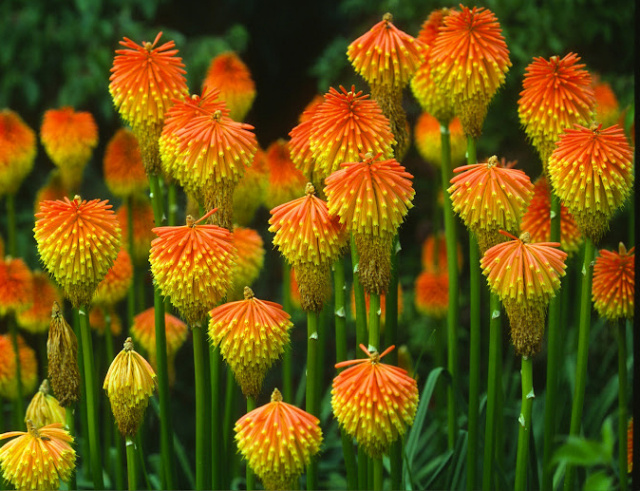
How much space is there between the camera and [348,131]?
1.96 meters

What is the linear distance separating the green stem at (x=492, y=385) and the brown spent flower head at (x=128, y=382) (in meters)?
0.82

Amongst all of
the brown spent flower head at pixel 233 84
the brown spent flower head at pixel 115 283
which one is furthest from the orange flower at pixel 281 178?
the brown spent flower head at pixel 115 283

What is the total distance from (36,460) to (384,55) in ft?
4.00

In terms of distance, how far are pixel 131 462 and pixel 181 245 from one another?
65 centimetres

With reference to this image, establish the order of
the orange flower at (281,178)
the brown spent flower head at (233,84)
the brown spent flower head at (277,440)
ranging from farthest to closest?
the brown spent flower head at (233,84) < the orange flower at (281,178) < the brown spent flower head at (277,440)

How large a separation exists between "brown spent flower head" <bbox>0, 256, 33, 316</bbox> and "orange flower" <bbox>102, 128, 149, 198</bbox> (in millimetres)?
417

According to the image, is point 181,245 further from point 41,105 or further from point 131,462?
point 41,105

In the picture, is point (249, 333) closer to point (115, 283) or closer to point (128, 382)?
point (128, 382)

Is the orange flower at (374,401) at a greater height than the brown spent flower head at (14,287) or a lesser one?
lesser

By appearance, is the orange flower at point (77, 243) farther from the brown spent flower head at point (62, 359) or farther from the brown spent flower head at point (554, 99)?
the brown spent flower head at point (554, 99)

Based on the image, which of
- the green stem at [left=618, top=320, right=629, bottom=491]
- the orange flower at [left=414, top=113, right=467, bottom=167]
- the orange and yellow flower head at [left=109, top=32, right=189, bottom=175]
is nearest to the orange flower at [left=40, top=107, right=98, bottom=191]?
the orange and yellow flower head at [left=109, top=32, right=189, bottom=175]

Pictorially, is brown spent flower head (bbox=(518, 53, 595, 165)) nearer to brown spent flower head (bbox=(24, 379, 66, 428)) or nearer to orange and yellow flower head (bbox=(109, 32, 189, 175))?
orange and yellow flower head (bbox=(109, 32, 189, 175))

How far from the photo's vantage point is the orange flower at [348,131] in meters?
1.97

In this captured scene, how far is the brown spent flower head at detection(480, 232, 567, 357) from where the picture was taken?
1.84 metres
